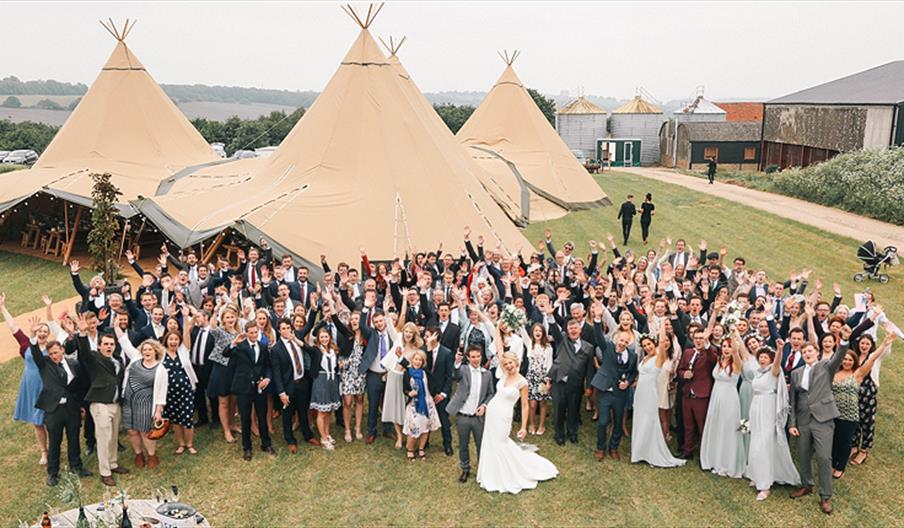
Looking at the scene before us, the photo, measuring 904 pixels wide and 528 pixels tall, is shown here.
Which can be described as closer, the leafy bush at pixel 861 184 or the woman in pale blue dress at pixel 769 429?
the woman in pale blue dress at pixel 769 429

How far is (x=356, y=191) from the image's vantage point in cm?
1374

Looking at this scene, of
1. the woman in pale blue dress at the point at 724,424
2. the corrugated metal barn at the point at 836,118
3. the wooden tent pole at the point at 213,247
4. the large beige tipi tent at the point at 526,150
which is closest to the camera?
the woman in pale blue dress at the point at 724,424

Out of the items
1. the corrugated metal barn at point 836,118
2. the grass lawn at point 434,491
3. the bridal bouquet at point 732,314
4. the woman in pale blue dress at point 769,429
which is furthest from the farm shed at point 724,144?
the woman in pale blue dress at point 769,429

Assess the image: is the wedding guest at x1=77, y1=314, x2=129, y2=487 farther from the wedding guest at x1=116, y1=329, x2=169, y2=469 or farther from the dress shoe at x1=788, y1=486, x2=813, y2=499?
the dress shoe at x1=788, y1=486, x2=813, y2=499

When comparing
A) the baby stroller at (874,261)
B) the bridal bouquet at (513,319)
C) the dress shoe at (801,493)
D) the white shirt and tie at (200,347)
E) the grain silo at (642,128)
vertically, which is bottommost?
the dress shoe at (801,493)

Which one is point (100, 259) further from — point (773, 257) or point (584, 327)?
point (773, 257)

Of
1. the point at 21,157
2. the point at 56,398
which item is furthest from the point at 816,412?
the point at 21,157

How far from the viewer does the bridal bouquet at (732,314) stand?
6.71m

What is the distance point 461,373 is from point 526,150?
18.4 metres

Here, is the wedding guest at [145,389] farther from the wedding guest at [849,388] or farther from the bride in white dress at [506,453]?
the wedding guest at [849,388]

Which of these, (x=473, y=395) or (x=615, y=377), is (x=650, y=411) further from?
(x=473, y=395)

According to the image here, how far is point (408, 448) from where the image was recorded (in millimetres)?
7172

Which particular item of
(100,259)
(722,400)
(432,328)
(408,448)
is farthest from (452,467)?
(100,259)

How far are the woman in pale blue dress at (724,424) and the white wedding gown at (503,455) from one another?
1.57 metres
